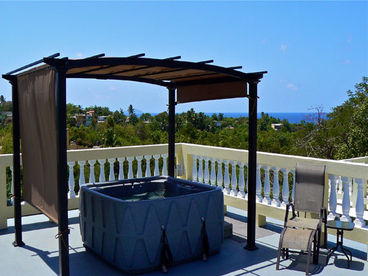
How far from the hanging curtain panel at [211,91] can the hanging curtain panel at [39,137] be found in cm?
251

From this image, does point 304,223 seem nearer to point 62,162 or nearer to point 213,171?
point 213,171

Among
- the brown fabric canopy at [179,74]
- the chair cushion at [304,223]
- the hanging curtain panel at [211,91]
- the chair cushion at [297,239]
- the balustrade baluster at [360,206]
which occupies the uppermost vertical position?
the brown fabric canopy at [179,74]

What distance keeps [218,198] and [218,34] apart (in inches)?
1792

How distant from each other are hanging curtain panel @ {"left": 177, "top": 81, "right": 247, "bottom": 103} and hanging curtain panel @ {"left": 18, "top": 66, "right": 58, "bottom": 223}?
98.7 inches

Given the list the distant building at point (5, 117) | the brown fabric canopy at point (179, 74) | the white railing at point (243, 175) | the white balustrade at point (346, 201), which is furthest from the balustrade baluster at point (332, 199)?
the distant building at point (5, 117)

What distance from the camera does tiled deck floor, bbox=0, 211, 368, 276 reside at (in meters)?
5.04

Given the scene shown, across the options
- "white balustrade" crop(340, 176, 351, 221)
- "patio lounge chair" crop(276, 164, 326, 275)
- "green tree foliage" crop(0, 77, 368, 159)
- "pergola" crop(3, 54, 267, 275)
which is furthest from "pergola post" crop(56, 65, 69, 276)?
"green tree foliage" crop(0, 77, 368, 159)

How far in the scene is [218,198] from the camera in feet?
18.3

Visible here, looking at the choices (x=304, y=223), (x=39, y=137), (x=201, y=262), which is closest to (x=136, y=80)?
(x=39, y=137)

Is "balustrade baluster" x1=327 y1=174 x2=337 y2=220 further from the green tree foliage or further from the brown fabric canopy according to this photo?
the green tree foliage

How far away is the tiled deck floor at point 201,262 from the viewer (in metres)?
5.04

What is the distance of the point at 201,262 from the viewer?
5.36 meters

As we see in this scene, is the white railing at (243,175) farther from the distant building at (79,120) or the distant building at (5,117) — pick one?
the distant building at (5,117)

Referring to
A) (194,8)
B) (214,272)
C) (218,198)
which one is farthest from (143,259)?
(194,8)
